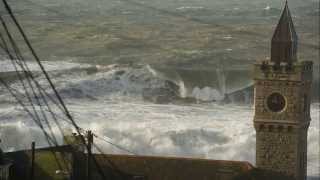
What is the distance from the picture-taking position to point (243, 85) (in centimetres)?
4297

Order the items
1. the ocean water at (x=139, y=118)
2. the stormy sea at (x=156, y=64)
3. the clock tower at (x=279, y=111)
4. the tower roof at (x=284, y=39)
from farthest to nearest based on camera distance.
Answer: the stormy sea at (x=156, y=64)
the ocean water at (x=139, y=118)
the tower roof at (x=284, y=39)
the clock tower at (x=279, y=111)

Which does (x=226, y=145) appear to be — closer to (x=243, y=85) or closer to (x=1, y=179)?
(x=243, y=85)

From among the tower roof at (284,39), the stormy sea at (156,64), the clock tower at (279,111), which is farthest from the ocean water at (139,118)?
the tower roof at (284,39)

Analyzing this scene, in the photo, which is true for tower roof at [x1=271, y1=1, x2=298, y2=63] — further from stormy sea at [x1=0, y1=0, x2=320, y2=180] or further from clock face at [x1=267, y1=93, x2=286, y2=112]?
stormy sea at [x1=0, y1=0, x2=320, y2=180]

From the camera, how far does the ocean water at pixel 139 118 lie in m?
30.9

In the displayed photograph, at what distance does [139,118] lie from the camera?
124 ft

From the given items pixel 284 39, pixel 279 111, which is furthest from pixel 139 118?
pixel 279 111

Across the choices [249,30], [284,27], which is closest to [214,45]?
[249,30]

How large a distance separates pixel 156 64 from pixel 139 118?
8.01 m

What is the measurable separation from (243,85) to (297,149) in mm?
24033

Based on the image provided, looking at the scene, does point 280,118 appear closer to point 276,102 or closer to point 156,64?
point 276,102

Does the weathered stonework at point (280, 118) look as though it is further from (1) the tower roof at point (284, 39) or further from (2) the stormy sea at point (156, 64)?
(2) the stormy sea at point (156, 64)

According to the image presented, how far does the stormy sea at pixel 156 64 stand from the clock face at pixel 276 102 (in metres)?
13.4

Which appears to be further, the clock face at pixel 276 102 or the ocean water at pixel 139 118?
the ocean water at pixel 139 118
